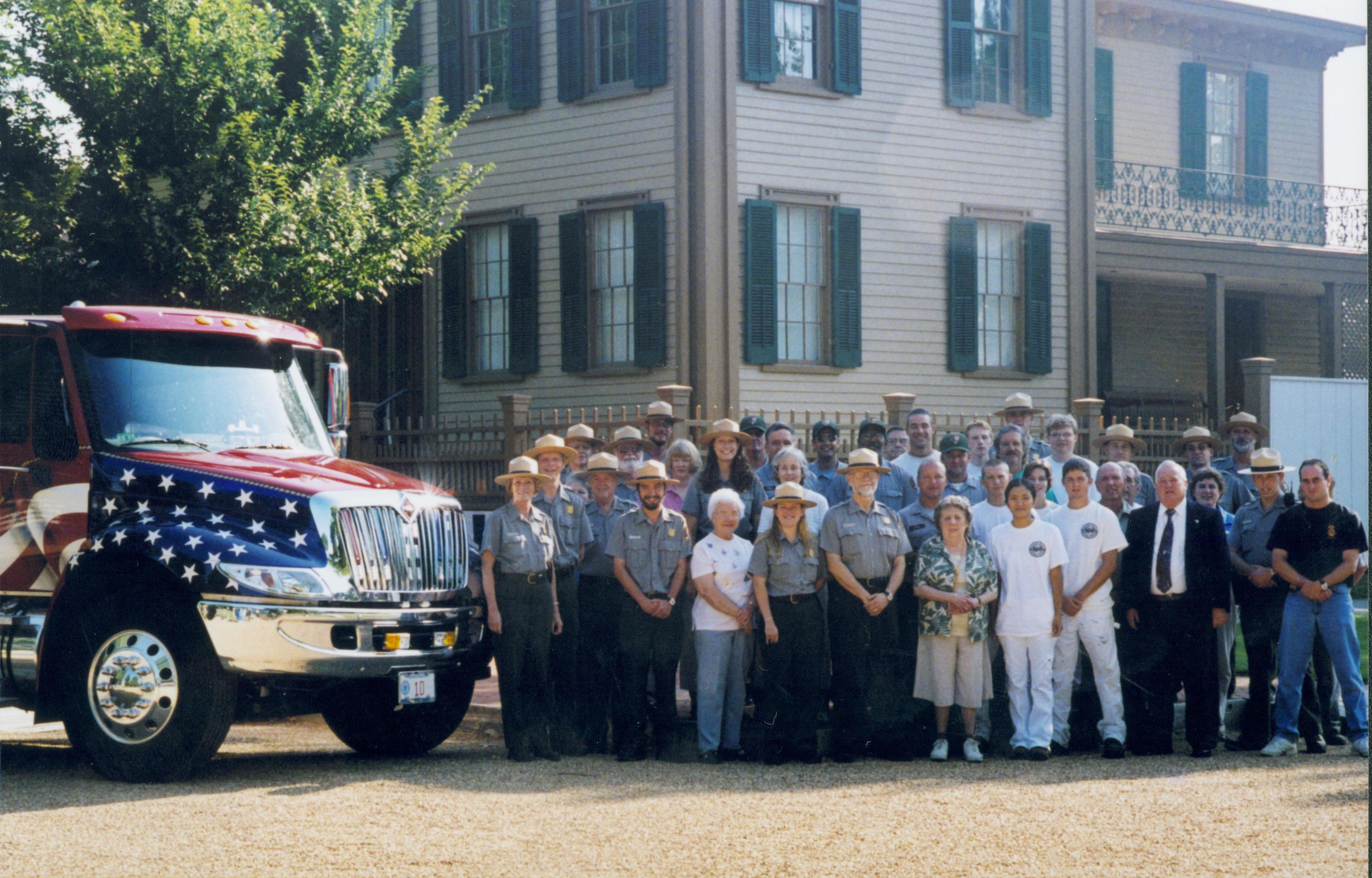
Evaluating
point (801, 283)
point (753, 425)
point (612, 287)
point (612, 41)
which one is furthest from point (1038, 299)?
point (753, 425)

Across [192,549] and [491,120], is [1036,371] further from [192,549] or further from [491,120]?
[192,549]

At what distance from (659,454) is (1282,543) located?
4796 mm

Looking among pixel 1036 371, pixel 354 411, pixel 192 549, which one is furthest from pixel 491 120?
pixel 192 549

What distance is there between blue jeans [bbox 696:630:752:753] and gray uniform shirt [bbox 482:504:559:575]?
1146mm

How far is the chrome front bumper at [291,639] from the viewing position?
910 cm

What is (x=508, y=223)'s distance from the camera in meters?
19.7

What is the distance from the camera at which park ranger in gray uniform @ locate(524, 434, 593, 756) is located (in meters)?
10.8

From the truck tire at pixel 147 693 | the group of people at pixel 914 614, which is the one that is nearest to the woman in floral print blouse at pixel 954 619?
the group of people at pixel 914 614

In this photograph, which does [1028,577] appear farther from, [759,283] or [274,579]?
[759,283]

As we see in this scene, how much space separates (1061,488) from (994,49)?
916cm

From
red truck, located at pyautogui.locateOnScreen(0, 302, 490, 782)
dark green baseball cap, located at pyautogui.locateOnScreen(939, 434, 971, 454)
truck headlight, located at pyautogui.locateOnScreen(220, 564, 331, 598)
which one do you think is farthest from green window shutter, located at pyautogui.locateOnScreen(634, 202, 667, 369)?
truck headlight, located at pyautogui.locateOnScreen(220, 564, 331, 598)

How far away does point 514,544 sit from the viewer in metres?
10.4

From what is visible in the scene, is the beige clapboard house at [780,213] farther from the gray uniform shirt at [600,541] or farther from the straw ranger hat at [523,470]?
the straw ranger hat at [523,470]

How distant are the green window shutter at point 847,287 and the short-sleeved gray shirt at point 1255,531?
25.6 ft
